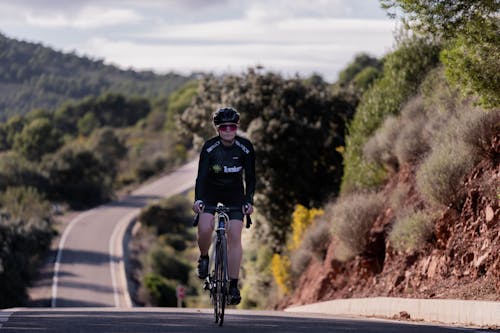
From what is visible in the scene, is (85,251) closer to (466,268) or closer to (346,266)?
(346,266)

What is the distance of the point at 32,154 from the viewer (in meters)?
110

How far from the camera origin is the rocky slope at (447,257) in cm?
1567

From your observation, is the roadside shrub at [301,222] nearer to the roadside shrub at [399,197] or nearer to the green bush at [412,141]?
the green bush at [412,141]

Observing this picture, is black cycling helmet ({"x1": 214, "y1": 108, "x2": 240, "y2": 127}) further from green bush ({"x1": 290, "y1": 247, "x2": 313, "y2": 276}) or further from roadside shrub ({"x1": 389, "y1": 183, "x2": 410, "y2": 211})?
green bush ({"x1": 290, "y1": 247, "x2": 313, "y2": 276})

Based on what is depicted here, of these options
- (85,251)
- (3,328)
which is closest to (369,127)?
(3,328)

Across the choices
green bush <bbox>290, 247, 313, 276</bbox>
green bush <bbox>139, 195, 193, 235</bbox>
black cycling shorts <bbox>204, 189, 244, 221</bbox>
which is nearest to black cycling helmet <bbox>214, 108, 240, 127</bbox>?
black cycling shorts <bbox>204, 189, 244, 221</bbox>

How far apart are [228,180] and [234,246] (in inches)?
30.4

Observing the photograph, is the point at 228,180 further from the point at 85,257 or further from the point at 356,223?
the point at 85,257

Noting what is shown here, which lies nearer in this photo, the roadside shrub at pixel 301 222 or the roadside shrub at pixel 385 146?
the roadside shrub at pixel 385 146

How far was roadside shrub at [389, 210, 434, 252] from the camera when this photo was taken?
18.2 m

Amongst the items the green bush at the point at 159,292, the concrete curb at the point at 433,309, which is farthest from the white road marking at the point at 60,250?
the concrete curb at the point at 433,309

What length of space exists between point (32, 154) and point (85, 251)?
44.8 m

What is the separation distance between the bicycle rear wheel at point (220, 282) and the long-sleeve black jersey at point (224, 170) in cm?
57

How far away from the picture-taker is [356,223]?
854 inches
